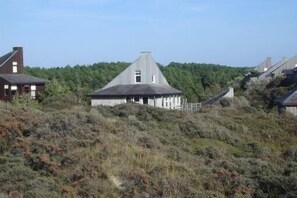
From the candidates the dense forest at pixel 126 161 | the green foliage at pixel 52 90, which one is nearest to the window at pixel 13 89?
the green foliage at pixel 52 90

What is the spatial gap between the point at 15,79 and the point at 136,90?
11.0m

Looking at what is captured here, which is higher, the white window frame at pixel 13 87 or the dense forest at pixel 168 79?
the dense forest at pixel 168 79

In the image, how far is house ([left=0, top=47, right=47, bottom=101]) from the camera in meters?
45.8

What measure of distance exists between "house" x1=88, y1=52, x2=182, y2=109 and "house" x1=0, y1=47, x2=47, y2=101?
223 inches

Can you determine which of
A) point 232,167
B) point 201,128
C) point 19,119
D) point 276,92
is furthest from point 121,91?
point 232,167

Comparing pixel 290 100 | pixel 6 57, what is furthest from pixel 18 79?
pixel 290 100

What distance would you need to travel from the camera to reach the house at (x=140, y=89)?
4325 centimetres

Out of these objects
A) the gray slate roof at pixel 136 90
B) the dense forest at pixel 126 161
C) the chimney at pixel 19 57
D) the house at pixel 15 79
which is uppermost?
the chimney at pixel 19 57

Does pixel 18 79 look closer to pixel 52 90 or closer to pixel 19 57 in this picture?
pixel 52 90

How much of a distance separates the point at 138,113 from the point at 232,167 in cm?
1283

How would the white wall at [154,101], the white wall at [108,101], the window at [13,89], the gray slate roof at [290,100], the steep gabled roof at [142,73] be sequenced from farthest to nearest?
the steep gabled roof at [142,73] < the window at [13,89] < the white wall at [108,101] < the white wall at [154,101] < the gray slate roof at [290,100]

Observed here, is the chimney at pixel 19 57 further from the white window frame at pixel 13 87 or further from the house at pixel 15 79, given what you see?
the white window frame at pixel 13 87

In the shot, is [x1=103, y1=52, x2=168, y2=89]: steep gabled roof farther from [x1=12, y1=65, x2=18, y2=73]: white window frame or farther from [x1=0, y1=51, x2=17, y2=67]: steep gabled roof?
[x1=0, y1=51, x2=17, y2=67]: steep gabled roof

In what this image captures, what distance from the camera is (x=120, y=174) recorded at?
513 inches
